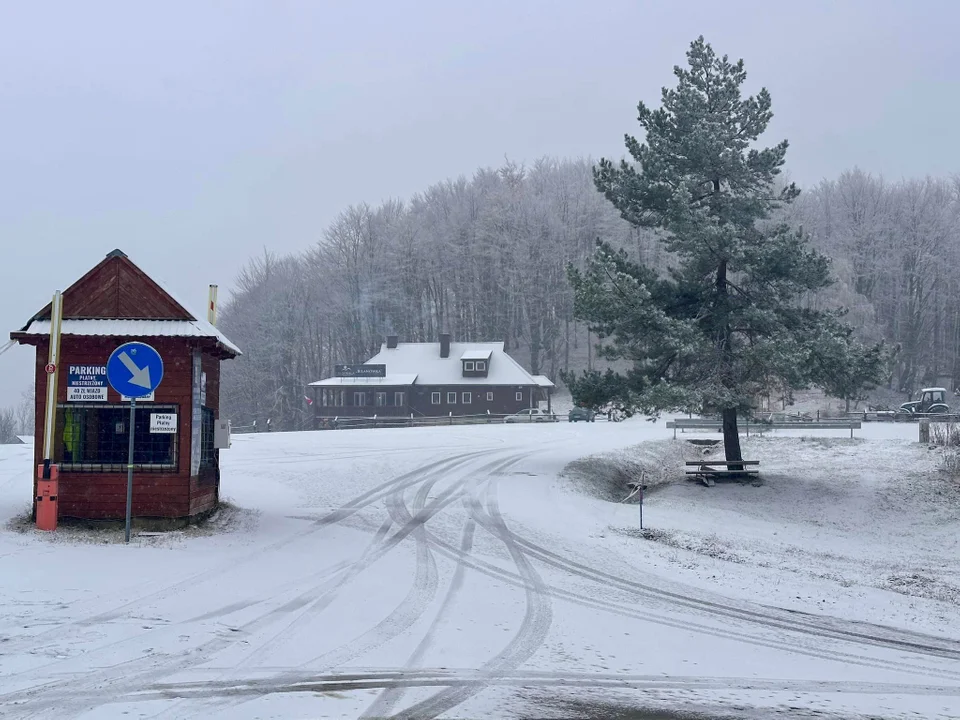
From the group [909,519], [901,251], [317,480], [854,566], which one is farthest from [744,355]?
[901,251]

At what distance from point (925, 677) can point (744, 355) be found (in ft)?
65.1

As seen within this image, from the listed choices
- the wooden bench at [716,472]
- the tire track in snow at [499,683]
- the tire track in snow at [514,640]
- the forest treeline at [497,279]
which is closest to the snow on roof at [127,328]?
the tire track in snow at [514,640]

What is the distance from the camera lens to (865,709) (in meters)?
8.17

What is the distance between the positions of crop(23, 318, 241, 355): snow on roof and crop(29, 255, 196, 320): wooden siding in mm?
142

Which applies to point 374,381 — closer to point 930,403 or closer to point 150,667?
point 930,403

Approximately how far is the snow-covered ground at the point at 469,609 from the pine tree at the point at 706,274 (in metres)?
5.09

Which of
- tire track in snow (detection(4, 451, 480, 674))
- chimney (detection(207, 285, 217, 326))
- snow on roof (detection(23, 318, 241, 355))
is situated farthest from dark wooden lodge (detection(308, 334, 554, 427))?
snow on roof (detection(23, 318, 241, 355))

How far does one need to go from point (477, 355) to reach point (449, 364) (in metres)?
3.16

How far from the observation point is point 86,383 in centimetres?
1612

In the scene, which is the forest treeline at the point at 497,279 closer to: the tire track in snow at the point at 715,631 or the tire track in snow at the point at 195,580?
the tire track in snow at the point at 195,580

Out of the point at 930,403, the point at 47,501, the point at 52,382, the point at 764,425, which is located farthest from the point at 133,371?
the point at 930,403

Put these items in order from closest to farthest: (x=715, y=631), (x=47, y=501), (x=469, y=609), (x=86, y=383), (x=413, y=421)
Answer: (x=715, y=631)
(x=469, y=609)
(x=47, y=501)
(x=86, y=383)
(x=413, y=421)

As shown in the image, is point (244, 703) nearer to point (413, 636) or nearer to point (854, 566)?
point (413, 636)

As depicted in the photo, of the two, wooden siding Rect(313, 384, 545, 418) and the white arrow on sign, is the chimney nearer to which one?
the white arrow on sign
